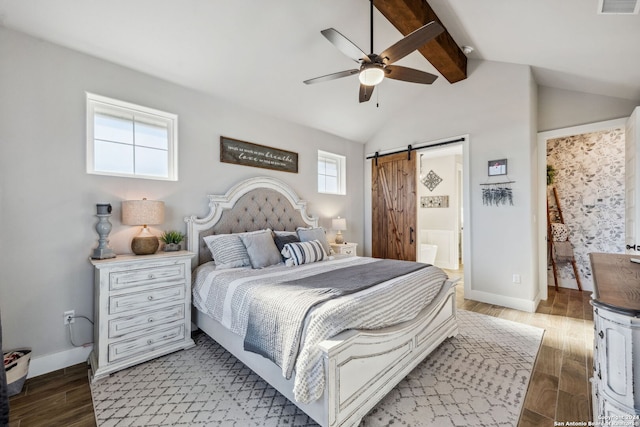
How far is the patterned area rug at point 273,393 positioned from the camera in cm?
176

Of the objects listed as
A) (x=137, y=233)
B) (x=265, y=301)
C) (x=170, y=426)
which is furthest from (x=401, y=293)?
(x=137, y=233)

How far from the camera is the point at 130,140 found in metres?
2.86

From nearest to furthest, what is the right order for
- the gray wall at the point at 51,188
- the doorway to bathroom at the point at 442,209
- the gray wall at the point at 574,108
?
1. the gray wall at the point at 51,188
2. the gray wall at the point at 574,108
3. the doorway to bathroom at the point at 442,209

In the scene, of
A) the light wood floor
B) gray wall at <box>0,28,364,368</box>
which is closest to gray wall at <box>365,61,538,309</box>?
the light wood floor

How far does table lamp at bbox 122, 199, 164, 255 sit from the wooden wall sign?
3.65 feet

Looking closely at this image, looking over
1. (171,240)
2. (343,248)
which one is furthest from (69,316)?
(343,248)

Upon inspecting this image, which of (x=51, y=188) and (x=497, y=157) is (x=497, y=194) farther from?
(x=51, y=188)

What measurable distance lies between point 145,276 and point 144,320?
38cm

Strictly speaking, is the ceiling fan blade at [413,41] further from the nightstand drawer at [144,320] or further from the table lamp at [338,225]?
the nightstand drawer at [144,320]

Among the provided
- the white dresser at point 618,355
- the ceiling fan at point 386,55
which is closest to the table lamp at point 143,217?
the ceiling fan at point 386,55

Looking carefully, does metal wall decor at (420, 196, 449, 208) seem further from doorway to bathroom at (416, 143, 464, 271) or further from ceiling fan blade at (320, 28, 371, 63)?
ceiling fan blade at (320, 28, 371, 63)

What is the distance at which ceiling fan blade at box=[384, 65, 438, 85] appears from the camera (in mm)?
2553

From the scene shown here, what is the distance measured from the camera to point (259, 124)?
12.6 ft

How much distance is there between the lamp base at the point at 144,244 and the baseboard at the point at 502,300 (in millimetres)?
4104
